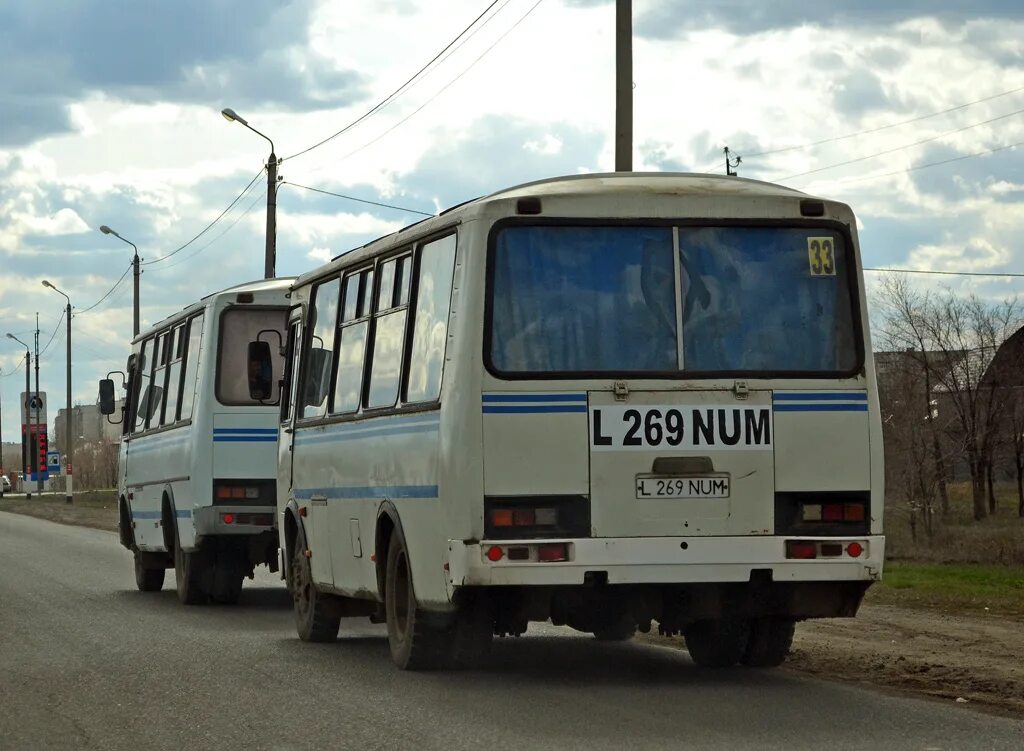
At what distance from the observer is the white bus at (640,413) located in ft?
34.3

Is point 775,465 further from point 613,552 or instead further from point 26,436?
point 26,436

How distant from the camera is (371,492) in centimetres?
1240

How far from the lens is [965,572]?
26484 millimetres

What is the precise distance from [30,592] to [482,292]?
39.5ft

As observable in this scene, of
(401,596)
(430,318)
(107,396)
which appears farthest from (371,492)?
(107,396)

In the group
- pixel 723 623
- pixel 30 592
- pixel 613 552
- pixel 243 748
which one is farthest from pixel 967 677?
pixel 30 592

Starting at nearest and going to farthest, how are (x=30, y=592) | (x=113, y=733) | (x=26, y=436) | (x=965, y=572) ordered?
1. (x=113, y=733)
2. (x=30, y=592)
3. (x=965, y=572)
4. (x=26, y=436)

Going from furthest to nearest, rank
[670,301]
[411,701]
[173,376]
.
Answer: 1. [173,376]
2. [670,301]
3. [411,701]

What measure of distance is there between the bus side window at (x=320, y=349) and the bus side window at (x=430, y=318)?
2106 mm

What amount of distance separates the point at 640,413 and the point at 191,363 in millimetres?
9965

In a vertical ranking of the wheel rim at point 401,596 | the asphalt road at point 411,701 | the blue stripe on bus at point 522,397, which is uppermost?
the blue stripe on bus at point 522,397

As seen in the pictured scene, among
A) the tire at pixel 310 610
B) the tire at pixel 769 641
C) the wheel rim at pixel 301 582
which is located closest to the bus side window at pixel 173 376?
the wheel rim at pixel 301 582

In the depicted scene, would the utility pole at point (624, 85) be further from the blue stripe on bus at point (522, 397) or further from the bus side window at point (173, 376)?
the blue stripe on bus at point (522, 397)

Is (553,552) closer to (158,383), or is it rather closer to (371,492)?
(371,492)
